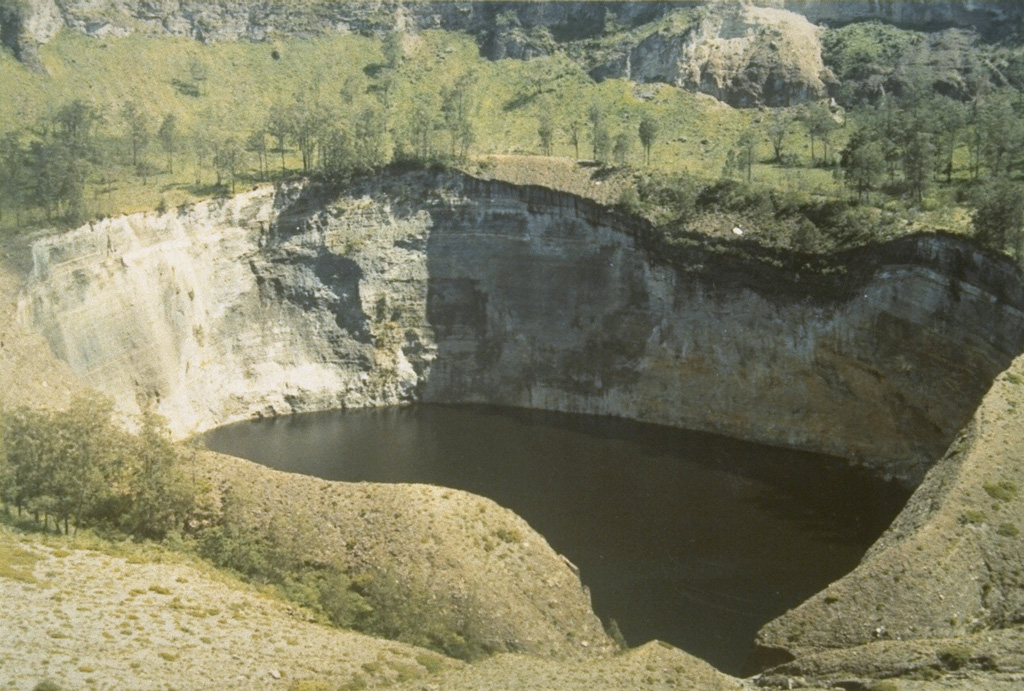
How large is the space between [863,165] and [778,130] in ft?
61.2

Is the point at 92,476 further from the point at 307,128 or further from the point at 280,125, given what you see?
the point at 280,125

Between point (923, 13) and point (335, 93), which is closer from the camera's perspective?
point (923, 13)

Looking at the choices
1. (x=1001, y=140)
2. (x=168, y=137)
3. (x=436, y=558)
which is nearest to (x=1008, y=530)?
(x=436, y=558)

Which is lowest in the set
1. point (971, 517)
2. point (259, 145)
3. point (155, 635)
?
point (155, 635)

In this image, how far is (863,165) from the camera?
6384 centimetres

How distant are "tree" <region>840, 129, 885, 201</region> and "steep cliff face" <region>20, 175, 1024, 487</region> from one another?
7.08m

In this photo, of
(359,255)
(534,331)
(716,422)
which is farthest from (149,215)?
(716,422)

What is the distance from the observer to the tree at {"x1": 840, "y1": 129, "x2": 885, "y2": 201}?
63625mm

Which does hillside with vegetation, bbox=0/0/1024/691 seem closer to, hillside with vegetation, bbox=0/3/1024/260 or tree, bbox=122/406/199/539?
tree, bbox=122/406/199/539

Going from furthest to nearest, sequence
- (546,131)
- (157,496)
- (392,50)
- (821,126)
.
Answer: (392,50), (546,131), (821,126), (157,496)

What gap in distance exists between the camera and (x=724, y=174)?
70812 mm

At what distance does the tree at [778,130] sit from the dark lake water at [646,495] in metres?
24.5

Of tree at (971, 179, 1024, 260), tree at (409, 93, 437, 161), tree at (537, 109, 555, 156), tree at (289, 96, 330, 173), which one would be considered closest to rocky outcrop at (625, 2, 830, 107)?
tree at (537, 109, 555, 156)

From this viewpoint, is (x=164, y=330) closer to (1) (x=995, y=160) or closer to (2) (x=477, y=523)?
(2) (x=477, y=523)
